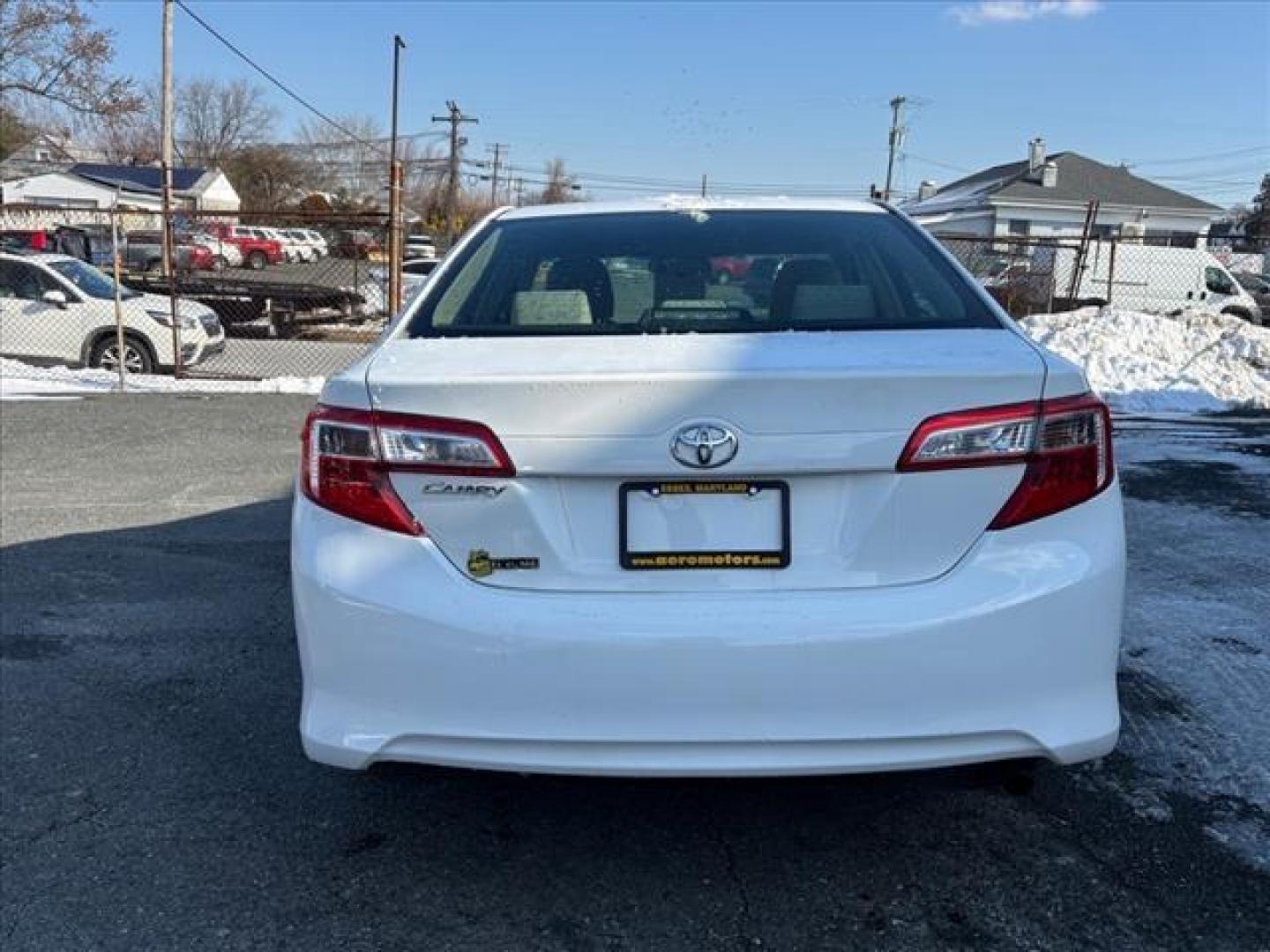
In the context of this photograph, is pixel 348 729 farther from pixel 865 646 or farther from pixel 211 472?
pixel 211 472

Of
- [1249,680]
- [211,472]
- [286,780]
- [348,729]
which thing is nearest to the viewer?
[348,729]

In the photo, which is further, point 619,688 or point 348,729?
point 348,729

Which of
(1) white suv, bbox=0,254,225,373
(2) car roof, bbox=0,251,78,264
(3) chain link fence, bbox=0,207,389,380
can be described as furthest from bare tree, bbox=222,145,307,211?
(1) white suv, bbox=0,254,225,373

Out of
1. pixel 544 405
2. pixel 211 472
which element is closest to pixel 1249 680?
pixel 544 405

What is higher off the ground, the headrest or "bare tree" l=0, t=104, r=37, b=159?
"bare tree" l=0, t=104, r=37, b=159

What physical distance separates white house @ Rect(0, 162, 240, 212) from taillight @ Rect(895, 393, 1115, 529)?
60332 millimetres

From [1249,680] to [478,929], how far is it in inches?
114

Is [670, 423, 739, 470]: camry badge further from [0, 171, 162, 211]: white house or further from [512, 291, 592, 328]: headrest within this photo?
[0, 171, 162, 211]: white house

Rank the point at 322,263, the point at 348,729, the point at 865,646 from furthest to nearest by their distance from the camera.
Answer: the point at 322,263 < the point at 348,729 < the point at 865,646

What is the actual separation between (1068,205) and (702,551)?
4993 cm

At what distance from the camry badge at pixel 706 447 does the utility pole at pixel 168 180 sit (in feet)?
38.4

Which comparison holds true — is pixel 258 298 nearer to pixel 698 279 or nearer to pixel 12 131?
pixel 698 279

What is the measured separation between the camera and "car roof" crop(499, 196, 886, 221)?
368 cm

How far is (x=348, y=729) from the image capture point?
7.87 feet
